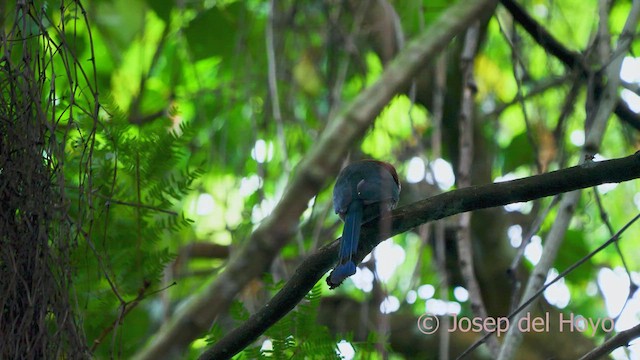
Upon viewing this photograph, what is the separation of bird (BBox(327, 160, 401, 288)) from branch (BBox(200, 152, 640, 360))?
0.54 ft

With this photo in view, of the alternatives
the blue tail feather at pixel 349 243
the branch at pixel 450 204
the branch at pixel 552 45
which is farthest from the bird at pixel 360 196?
the branch at pixel 552 45

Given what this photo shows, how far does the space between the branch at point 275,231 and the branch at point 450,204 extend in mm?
206

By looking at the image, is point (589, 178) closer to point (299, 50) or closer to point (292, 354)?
point (292, 354)

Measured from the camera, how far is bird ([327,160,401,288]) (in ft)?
7.82

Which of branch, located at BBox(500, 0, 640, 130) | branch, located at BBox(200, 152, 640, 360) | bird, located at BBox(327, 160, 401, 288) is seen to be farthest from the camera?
branch, located at BBox(500, 0, 640, 130)

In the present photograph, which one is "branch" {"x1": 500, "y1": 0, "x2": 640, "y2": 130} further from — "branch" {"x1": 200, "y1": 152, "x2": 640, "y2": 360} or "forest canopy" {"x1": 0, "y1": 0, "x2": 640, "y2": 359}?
"branch" {"x1": 200, "y1": 152, "x2": 640, "y2": 360}

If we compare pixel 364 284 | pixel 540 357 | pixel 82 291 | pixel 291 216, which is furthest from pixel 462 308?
Answer: pixel 291 216

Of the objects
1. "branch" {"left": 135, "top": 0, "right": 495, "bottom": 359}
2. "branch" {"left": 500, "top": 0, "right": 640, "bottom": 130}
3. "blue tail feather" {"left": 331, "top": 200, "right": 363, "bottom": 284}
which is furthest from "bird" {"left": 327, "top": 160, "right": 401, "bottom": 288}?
"branch" {"left": 500, "top": 0, "right": 640, "bottom": 130}

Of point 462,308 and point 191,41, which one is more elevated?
point 191,41

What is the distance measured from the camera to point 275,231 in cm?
172

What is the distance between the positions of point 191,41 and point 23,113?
2.40m

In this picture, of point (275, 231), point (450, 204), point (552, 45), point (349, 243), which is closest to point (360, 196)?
point (349, 243)

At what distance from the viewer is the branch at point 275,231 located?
1.63 metres

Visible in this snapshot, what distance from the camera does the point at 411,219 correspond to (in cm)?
212
